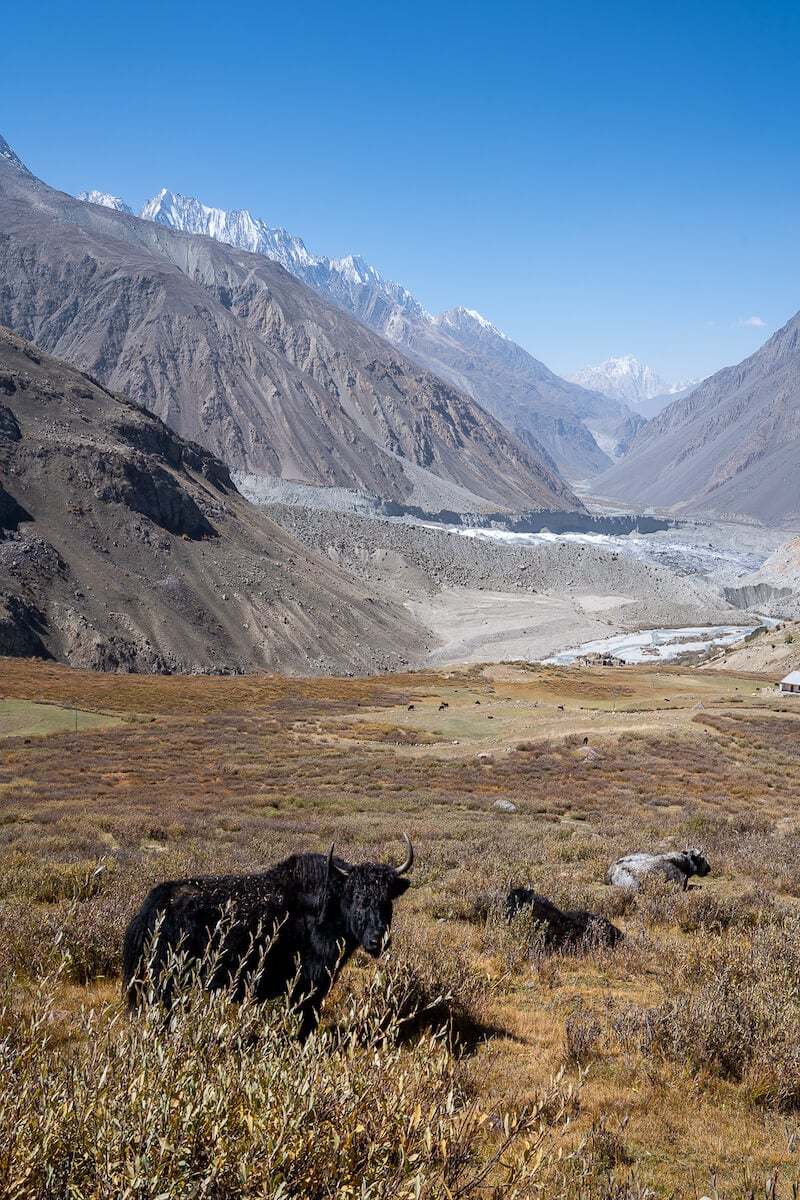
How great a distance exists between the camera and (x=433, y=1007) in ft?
16.7

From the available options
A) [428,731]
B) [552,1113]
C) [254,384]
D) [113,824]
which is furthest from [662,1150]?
[254,384]

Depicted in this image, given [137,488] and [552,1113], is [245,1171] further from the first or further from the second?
[137,488]

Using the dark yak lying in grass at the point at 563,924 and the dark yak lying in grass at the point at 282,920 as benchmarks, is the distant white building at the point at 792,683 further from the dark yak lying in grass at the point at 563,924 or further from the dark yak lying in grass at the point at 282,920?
the dark yak lying in grass at the point at 282,920

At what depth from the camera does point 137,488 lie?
64688 millimetres

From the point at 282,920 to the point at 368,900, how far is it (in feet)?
2.17

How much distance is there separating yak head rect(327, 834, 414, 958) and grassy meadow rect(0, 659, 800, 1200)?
287 millimetres

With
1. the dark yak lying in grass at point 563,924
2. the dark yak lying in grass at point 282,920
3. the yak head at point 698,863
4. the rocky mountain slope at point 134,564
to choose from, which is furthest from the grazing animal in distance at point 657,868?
the rocky mountain slope at point 134,564

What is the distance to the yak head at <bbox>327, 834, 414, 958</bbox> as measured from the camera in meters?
5.30

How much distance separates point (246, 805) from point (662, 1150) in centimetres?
1561

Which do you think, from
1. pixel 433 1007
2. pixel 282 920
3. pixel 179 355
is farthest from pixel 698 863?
pixel 179 355

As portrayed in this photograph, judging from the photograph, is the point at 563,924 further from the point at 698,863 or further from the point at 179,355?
the point at 179,355

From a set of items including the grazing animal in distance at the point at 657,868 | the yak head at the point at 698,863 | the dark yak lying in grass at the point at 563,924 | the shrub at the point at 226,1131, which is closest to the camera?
the shrub at the point at 226,1131

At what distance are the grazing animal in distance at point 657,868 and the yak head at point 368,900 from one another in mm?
5418

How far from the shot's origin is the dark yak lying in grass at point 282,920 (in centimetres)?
505
